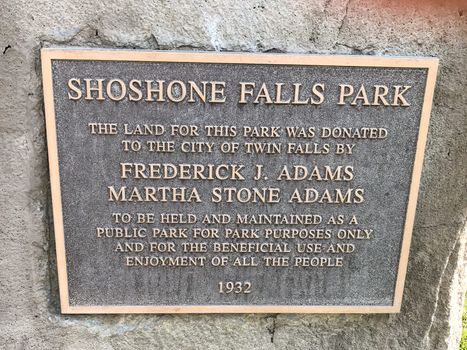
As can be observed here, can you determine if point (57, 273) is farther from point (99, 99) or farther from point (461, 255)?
Answer: point (461, 255)

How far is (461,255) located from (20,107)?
1873mm

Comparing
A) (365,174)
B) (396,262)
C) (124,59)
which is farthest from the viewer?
(396,262)

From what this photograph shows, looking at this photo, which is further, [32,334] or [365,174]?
[32,334]

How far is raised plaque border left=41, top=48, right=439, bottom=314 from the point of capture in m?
1.56

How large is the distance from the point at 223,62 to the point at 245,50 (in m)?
0.11

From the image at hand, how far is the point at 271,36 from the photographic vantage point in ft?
5.31

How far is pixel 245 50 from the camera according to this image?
1636mm

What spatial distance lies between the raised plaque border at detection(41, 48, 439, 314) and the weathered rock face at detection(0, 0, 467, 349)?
2.4 inches

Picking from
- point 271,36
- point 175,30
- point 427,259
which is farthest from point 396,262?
point 175,30

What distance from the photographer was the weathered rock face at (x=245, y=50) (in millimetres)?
1589

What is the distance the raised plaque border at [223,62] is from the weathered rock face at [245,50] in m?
0.06

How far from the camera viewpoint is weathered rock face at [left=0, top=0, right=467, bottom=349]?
1.59 meters

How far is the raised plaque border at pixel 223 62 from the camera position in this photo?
1.56m

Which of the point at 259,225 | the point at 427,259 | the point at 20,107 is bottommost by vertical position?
the point at 427,259
